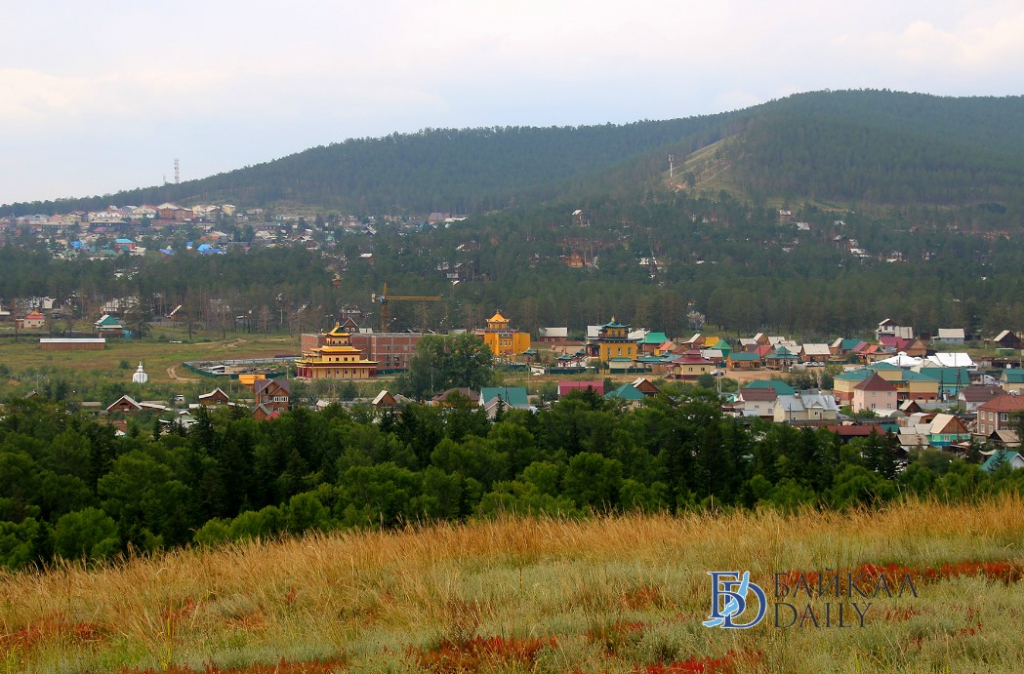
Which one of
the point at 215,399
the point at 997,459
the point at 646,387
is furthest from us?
the point at 646,387

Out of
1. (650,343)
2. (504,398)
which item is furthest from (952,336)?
(504,398)

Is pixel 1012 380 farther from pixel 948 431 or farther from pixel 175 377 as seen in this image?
pixel 175 377

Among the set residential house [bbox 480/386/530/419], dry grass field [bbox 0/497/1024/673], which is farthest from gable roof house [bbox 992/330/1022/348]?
dry grass field [bbox 0/497/1024/673]

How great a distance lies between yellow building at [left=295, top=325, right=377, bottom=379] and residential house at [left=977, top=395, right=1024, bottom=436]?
25690mm

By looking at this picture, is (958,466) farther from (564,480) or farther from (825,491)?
(564,480)

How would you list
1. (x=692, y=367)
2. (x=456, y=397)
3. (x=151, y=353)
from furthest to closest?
(x=151, y=353), (x=692, y=367), (x=456, y=397)

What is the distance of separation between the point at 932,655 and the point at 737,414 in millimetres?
29609

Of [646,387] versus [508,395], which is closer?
[508,395]

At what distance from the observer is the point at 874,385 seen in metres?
36.1

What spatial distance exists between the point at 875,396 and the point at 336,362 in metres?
22.8

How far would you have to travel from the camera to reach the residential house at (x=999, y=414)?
97.9 ft

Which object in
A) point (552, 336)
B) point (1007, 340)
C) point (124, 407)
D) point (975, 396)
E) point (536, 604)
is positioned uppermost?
point (536, 604)

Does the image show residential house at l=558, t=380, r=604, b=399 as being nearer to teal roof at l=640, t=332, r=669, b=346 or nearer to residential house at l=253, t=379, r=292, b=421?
residential house at l=253, t=379, r=292, b=421

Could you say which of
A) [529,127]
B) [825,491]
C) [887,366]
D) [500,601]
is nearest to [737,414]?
[887,366]
